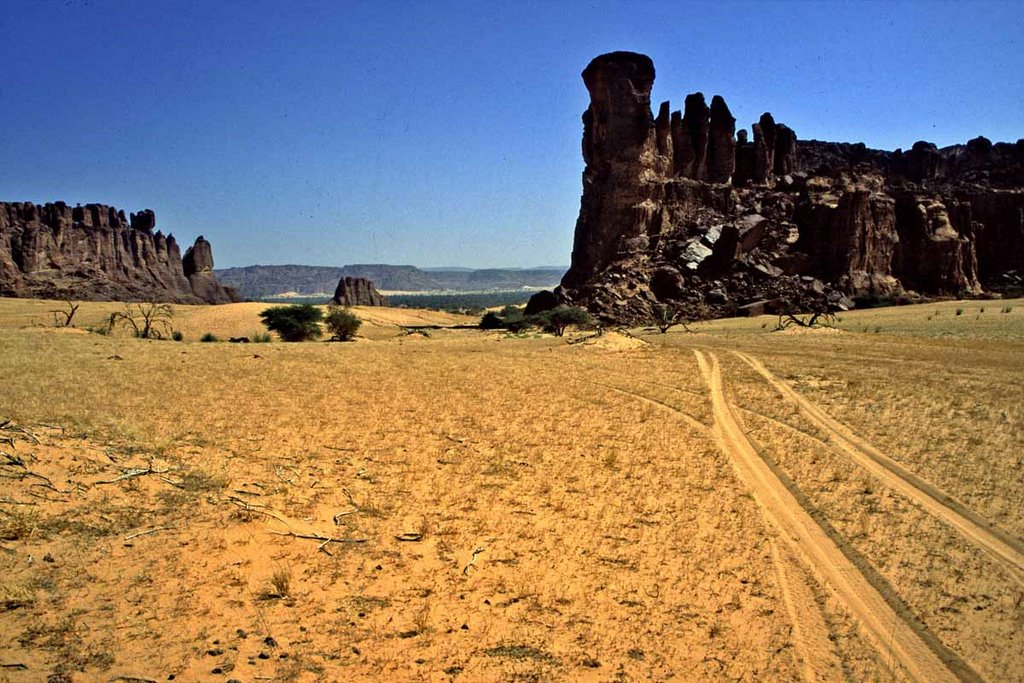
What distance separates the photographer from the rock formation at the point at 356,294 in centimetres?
8606

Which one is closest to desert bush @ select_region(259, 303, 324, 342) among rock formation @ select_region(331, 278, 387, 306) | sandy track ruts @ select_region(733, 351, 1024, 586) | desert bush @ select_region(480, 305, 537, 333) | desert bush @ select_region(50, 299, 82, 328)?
desert bush @ select_region(50, 299, 82, 328)

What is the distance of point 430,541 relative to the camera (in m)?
7.20

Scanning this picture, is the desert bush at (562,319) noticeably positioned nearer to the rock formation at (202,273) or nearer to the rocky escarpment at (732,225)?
the rocky escarpment at (732,225)

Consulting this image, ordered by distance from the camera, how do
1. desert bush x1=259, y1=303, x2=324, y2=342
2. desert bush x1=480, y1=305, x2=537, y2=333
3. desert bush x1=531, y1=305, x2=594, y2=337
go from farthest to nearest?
desert bush x1=480, y1=305, x2=537, y2=333 → desert bush x1=531, y1=305, x2=594, y2=337 → desert bush x1=259, y1=303, x2=324, y2=342

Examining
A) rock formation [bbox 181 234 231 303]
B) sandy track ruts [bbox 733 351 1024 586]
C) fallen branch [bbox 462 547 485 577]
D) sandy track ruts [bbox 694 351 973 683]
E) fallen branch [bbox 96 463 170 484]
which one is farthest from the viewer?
rock formation [bbox 181 234 231 303]

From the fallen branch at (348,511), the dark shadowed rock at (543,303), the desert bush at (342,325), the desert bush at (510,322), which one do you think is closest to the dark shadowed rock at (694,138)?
the dark shadowed rock at (543,303)

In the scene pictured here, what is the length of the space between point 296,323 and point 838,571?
37.8 metres

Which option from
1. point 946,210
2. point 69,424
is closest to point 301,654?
point 69,424

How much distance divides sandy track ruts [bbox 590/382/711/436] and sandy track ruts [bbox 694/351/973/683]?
4.27 ft

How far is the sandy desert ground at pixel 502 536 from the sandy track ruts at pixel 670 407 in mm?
188

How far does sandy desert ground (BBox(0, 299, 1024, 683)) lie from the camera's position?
5055 mm

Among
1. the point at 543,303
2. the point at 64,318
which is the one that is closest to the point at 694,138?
the point at 543,303

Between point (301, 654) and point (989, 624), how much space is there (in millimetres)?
6195

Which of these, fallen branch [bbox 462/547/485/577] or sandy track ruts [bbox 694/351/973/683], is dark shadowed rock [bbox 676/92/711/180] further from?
fallen branch [bbox 462/547/485/577]
